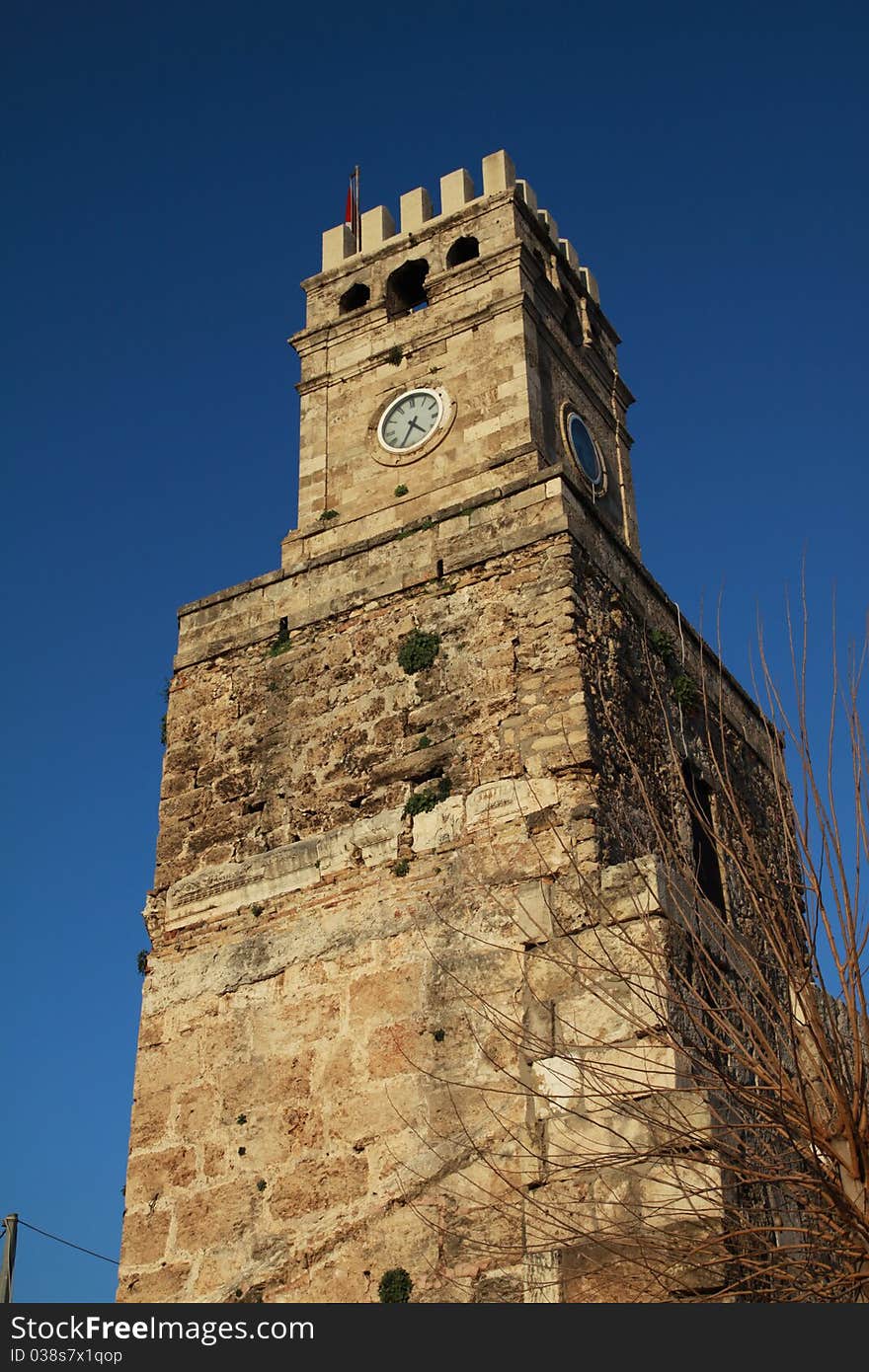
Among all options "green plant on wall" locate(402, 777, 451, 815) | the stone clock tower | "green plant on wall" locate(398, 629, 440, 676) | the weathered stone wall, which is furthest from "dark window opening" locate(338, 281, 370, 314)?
"green plant on wall" locate(402, 777, 451, 815)

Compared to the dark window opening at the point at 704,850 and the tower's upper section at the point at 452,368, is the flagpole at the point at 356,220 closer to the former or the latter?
the tower's upper section at the point at 452,368

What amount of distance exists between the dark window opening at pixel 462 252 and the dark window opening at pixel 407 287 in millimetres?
305

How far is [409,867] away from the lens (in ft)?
33.8

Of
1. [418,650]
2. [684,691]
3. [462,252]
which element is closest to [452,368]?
[462,252]

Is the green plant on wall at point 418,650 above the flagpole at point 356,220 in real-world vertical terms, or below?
below

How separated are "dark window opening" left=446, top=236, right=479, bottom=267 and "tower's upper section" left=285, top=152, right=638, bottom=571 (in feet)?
0.05

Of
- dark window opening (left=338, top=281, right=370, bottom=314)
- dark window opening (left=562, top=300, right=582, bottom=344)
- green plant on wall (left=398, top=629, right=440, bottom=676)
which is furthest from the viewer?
dark window opening (left=338, top=281, right=370, bottom=314)

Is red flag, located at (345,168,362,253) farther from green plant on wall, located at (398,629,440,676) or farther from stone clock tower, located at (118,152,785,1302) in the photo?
green plant on wall, located at (398,629,440,676)

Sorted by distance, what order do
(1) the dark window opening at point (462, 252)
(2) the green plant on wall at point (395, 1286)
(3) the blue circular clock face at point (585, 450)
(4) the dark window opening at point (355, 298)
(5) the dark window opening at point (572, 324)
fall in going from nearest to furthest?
(2) the green plant on wall at point (395, 1286), (3) the blue circular clock face at point (585, 450), (1) the dark window opening at point (462, 252), (5) the dark window opening at point (572, 324), (4) the dark window opening at point (355, 298)

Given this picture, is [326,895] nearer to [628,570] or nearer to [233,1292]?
[233,1292]

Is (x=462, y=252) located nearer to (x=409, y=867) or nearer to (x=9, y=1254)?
(x=409, y=867)

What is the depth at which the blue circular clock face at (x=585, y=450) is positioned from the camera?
45.8ft

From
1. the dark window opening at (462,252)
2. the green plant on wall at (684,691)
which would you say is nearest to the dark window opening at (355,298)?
the dark window opening at (462,252)

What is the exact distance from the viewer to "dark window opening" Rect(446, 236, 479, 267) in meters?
14.6
